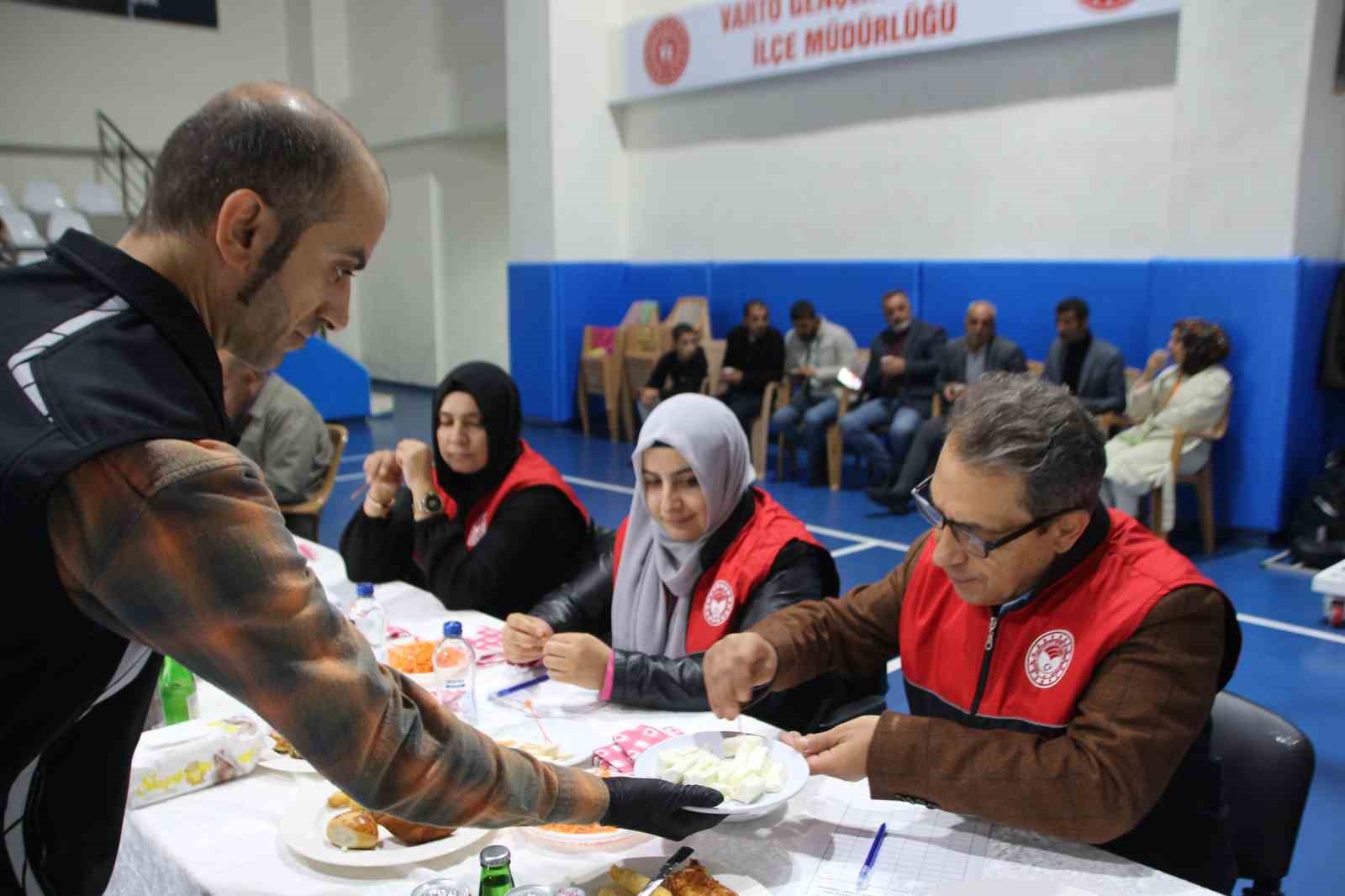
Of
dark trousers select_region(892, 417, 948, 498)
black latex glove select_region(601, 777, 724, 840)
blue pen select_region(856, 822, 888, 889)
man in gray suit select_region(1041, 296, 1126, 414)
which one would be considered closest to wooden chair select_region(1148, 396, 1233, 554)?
man in gray suit select_region(1041, 296, 1126, 414)

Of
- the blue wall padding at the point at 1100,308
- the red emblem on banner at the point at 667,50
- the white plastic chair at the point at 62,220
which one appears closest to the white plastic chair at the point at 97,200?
the white plastic chair at the point at 62,220

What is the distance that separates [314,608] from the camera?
88cm

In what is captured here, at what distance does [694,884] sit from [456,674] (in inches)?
29.0

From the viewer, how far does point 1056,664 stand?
1510mm

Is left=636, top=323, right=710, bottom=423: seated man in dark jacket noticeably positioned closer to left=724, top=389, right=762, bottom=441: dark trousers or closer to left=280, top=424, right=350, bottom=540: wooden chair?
left=724, top=389, right=762, bottom=441: dark trousers

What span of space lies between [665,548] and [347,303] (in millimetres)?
1333

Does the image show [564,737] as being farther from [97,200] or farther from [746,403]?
[97,200]

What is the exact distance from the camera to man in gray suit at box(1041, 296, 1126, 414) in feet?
19.3

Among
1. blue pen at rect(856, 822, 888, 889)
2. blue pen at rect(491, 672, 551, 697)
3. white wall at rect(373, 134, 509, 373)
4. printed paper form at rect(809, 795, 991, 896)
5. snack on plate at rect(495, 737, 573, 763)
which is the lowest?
blue pen at rect(491, 672, 551, 697)

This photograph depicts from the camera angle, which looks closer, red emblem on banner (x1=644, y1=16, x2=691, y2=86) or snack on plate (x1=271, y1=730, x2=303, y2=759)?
snack on plate (x1=271, y1=730, x2=303, y2=759)

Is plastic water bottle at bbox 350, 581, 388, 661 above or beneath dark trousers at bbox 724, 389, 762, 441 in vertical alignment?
above

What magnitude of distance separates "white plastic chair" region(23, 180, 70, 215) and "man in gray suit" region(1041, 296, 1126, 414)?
10.8 metres

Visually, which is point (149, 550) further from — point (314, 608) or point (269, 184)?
point (269, 184)

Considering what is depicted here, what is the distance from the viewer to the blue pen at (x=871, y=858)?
1.31m
